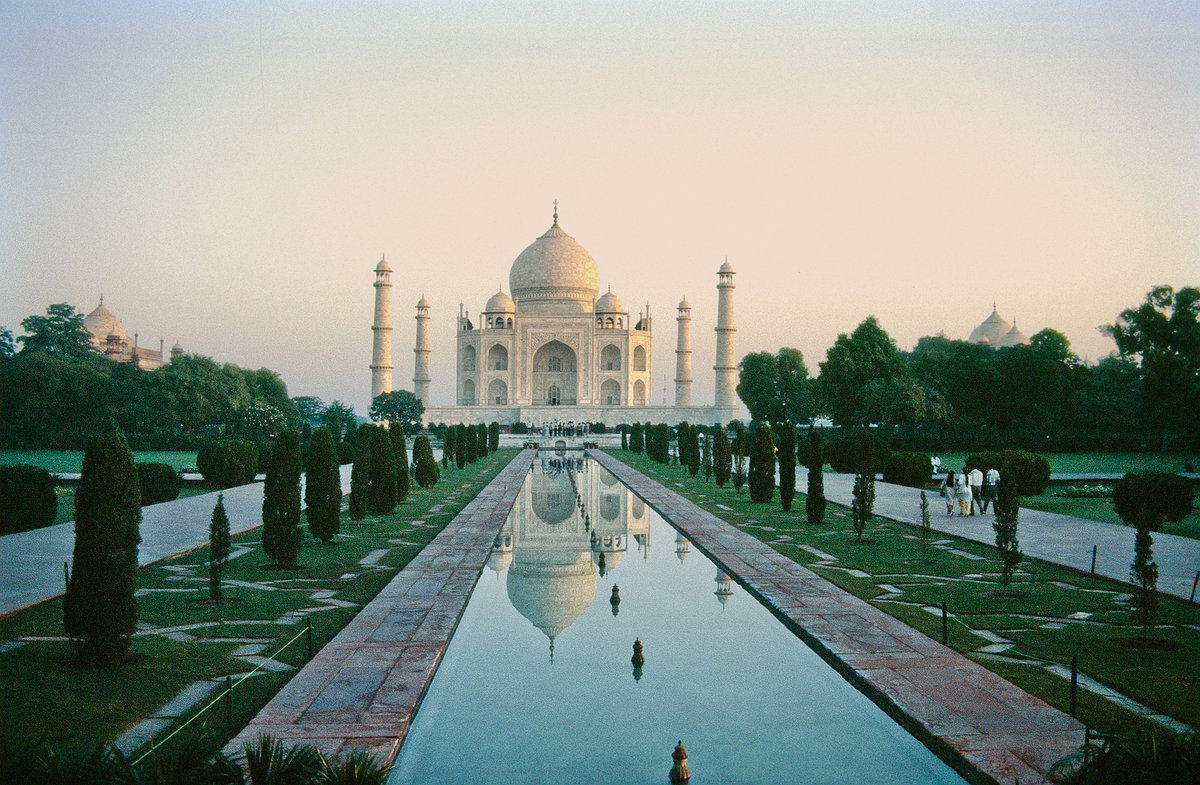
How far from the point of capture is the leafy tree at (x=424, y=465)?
50.8 feet

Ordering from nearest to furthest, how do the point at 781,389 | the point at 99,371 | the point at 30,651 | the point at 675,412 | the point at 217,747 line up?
the point at 217,747 < the point at 30,651 < the point at 99,371 < the point at 675,412 < the point at 781,389

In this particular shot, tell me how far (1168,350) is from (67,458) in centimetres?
2796

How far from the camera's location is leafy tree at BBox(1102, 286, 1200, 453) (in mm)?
26109

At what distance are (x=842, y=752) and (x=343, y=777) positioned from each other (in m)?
1.83

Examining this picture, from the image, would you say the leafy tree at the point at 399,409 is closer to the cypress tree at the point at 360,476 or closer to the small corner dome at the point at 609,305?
the small corner dome at the point at 609,305

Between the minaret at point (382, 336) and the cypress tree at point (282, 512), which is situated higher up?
the minaret at point (382, 336)

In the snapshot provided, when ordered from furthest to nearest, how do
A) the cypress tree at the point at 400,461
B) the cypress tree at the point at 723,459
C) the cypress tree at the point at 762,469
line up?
the cypress tree at the point at 723,459 → the cypress tree at the point at 762,469 → the cypress tree at the point at 400,461

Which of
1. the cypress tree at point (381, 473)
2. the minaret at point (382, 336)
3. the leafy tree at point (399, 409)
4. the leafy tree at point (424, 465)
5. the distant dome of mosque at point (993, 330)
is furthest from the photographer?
the distant dome of mosque at point (993, 330)

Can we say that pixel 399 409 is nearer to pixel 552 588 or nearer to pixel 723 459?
pixel 723 459

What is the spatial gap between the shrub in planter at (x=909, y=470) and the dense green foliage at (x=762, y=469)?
3.96m

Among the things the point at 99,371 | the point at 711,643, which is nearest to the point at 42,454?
the point at 99,371

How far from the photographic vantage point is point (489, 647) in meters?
5.19

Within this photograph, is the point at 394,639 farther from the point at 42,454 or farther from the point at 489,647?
the point at 42,454

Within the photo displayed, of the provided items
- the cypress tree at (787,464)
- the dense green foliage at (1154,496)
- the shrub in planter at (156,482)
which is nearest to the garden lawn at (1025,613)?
the cypress tree at (787,464)
